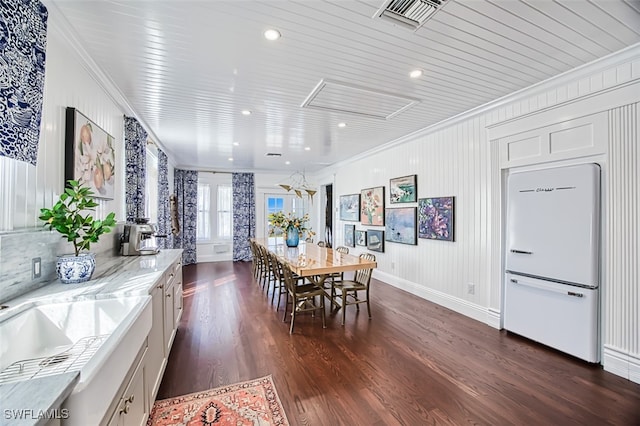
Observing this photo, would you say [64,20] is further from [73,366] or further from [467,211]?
[467,211]

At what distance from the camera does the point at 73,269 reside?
69.1 inches

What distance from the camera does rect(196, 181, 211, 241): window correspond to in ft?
25.9

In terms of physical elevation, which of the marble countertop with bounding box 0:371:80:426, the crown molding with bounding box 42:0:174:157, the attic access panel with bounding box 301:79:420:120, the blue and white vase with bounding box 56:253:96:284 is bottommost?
the marble countertop with bounding box 0:371:80:426

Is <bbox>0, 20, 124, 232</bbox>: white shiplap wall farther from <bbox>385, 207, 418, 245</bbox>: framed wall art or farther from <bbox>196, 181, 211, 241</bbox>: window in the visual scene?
<bbox>196, 181, 211, 241</bbox>: window

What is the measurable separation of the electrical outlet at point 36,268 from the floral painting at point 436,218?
14.2 feet

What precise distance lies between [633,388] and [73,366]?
12.1 ft

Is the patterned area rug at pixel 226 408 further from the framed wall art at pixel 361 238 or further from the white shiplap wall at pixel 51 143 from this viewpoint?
the framed wall art at pixel 361 238

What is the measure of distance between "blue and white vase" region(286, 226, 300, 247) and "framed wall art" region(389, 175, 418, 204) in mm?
1933

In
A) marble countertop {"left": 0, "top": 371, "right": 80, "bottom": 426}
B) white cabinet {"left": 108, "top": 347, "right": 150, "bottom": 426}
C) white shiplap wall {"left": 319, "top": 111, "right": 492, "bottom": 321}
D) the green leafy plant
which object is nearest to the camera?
marble countertop {"left": 0, "top": 371, "right": 80, "bottom": 426}

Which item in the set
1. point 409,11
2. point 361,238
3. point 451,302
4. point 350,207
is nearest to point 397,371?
point 451,302

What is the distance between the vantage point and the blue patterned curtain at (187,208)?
7539 millimetres

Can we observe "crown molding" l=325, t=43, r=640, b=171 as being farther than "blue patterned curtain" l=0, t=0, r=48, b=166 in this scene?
Yes

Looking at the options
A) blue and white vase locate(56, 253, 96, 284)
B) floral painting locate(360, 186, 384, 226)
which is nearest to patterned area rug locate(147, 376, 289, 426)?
blue and white vase locate(56, 253, 96, 284)

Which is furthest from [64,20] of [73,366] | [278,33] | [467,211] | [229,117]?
[467,211]
